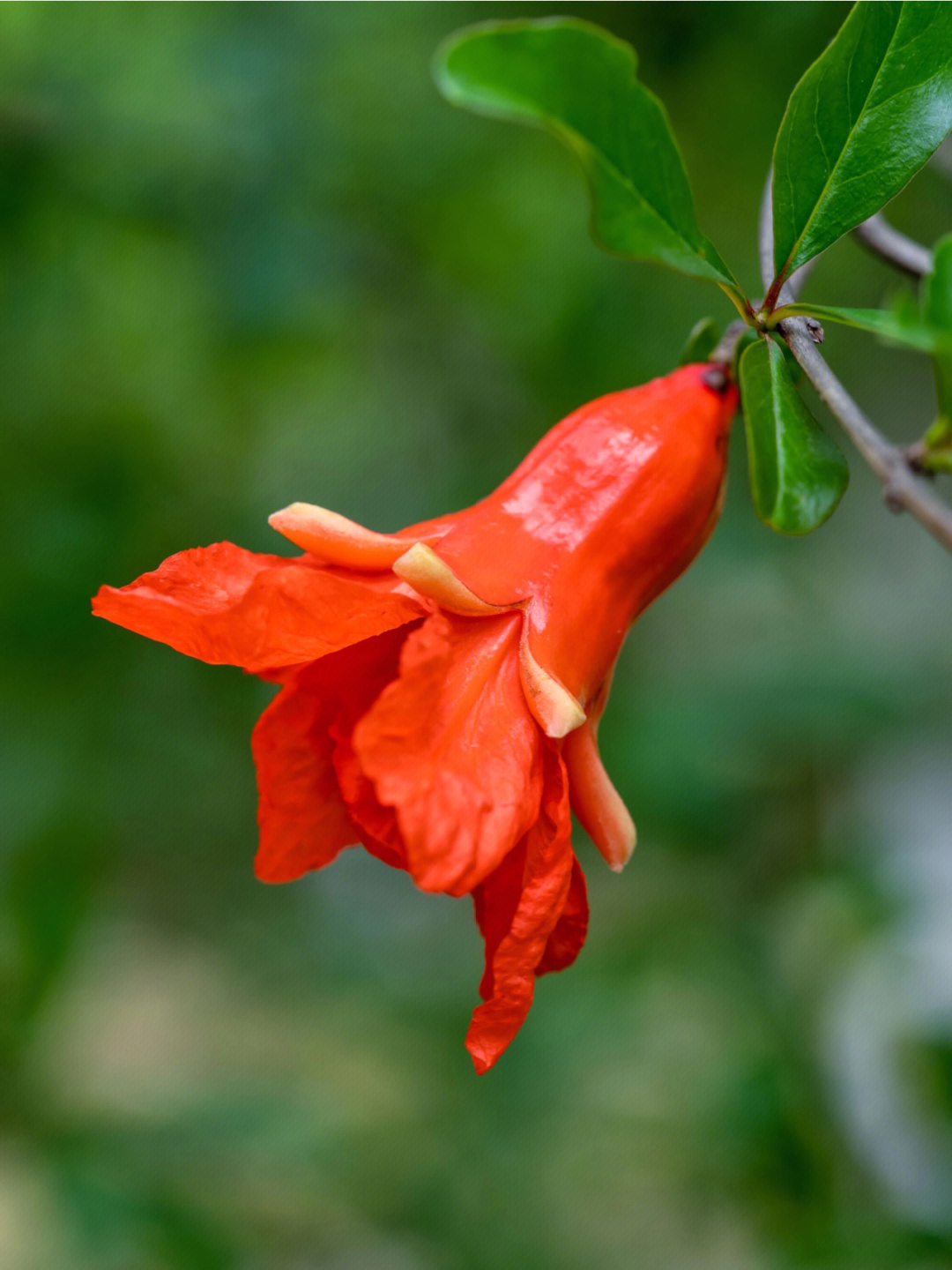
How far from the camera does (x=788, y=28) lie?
1326 millimetres

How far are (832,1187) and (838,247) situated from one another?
122 centimetres

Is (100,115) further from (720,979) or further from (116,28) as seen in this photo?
(720,979)

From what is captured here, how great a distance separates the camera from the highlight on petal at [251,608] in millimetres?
546

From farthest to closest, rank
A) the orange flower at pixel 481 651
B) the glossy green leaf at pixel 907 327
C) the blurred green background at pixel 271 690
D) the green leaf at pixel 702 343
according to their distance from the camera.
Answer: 1. the blurred green background at pixel 271 690
2. the green leaf at pixel 702 343
3. the orange flower at pixel 481 651
4. the glossy green leaf at pixel 907 327

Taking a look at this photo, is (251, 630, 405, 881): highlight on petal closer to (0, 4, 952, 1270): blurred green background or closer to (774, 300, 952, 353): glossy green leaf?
(774, 300, 952, 353): glossy green leaf

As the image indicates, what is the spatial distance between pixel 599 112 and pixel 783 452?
0.15 meters

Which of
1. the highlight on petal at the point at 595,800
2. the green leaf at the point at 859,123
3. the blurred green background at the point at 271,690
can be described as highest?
the green leaf at the point at 859,123

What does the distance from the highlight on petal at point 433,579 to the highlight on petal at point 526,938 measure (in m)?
0.11

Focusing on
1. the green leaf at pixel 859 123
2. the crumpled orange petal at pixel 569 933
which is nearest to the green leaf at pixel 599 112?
the green leaf at pixel 859 123

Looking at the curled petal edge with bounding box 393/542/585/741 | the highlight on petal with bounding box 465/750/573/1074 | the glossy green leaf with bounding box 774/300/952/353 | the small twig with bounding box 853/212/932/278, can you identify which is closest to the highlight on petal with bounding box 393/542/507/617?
the curled petal edge with bounding box 393/542/585/741

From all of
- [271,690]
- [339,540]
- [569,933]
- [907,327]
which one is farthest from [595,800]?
[271,690]

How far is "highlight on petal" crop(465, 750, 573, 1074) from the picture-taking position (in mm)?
519

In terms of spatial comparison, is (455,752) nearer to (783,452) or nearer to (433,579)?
(433,579)

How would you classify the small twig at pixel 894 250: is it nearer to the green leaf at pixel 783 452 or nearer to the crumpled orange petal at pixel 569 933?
the green leaf at pixel 783 452
